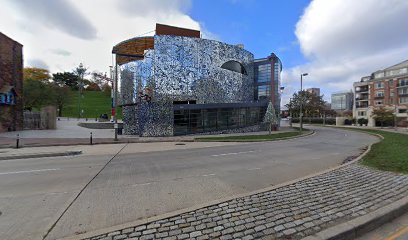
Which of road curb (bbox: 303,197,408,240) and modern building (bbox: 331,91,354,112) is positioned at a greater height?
modern building (bbox: 331,91,354,112)

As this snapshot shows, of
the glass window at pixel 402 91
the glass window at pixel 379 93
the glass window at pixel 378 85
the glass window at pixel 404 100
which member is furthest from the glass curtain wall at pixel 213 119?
the glass window at pixel 378 85

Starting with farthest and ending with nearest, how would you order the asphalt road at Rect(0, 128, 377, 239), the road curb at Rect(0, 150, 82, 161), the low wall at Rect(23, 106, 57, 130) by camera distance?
the low wall at Rect(23, 106, 57, 130), the road curb at Rect(0, 150, 82, 161), the asphalt road at Rect(0, 128, 377, 239)

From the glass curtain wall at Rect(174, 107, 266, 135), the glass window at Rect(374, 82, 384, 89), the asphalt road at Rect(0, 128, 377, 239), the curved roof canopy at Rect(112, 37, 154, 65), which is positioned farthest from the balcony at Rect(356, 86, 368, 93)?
the asphalt road at Rect(0, 128, 377, 239)

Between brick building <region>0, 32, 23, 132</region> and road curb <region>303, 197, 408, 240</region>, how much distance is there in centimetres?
3188

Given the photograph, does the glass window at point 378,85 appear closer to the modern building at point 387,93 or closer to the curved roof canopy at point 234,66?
the modern building at point 387,93

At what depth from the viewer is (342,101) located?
126 m

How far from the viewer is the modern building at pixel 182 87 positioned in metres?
27.0

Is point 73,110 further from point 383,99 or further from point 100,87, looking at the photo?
point 383,99

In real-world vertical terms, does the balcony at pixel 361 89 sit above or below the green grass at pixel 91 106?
above

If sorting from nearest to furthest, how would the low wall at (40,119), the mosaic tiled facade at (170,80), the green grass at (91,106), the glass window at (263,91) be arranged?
the mosaic tiled facade at (170,80), the low wall at (40,119), the glass window at (263,91), the green grass at (91,106)

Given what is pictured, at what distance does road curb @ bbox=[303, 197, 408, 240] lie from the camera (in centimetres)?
365

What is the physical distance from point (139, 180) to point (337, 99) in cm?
14712

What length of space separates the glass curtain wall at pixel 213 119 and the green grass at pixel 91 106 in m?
53.5

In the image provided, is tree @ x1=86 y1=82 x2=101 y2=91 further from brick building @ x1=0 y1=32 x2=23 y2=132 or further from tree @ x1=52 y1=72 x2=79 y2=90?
brick building @ x1=0 y1=32 x2=23 y2=132
